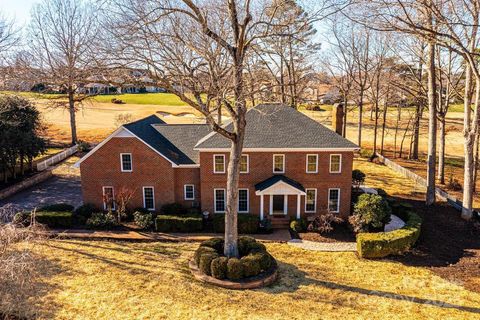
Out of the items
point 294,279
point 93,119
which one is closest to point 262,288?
point 294,279

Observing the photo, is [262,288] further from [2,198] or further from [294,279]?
[2,198]

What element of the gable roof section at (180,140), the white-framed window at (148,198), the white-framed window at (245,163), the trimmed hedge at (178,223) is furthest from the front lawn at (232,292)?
the gable roof section at (180,140)

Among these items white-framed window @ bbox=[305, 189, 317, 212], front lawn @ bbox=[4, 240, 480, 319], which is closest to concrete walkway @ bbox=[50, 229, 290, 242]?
front lawn @ bbox=[4, 240, 480, 319]

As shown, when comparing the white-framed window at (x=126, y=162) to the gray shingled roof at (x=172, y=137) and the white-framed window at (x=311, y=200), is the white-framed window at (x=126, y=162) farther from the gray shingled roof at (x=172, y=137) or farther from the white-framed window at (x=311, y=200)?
the white-framed window at (x=311, y=200)

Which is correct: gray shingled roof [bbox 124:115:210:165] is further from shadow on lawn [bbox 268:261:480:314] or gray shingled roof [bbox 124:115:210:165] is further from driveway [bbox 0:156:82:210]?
shadow on lawn [bbox 268:261:480:314]

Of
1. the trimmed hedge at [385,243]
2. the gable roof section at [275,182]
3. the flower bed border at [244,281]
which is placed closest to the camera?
the flower bed border at [244,281]

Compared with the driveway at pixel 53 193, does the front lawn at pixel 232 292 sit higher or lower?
lower
